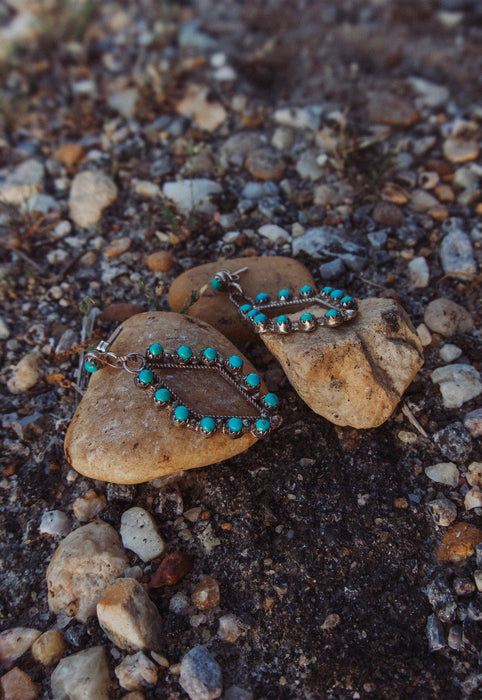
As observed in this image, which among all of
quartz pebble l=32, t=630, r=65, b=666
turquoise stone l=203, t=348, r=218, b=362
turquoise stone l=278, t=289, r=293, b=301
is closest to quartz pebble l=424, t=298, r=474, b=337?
turquoise stone l=278, t=289, r=293, b=301

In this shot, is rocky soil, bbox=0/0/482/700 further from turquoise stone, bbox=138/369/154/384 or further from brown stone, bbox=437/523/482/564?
turquoise stone, bbox=138/369/154/384

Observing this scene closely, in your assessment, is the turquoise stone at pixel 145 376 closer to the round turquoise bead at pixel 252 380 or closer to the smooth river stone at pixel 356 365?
the round turquoise bead at pixel 252 380

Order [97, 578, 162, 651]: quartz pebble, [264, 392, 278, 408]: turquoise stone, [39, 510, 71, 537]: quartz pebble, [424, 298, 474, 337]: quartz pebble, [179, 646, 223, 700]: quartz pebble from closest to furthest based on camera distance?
[179, 646, 223, 700]: quartz pebble → [97, 578, 162, 651]: quartz pebble → [39, 510, 71, 537]: quartz pebble → [264, 392, 278, 408]: turquoise stone → [424, 298, 474, 337]: quartz pebble

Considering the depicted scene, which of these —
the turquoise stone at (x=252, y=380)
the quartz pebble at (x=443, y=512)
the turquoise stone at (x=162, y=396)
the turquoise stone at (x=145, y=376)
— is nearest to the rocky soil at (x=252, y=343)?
the quartz pebble at (x=443, y=512)

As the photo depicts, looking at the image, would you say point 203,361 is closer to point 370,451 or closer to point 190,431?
point 190,431

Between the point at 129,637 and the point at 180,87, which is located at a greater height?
the point at 180,87

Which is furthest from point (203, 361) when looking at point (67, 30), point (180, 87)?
point (67, 30)
